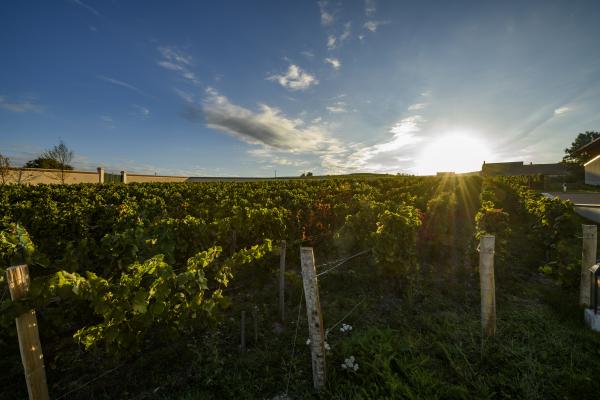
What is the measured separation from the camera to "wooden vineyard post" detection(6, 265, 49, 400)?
2.46 metres

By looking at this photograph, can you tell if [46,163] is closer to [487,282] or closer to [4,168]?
[4,168]

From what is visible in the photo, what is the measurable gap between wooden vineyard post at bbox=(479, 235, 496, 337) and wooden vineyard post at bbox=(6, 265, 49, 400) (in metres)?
5.32

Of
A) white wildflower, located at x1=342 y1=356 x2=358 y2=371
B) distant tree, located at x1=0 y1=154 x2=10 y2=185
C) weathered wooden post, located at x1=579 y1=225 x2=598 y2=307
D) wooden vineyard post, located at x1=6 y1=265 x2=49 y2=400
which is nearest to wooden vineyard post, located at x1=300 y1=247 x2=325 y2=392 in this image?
white wildflower, located at x1=342 y1=356 x2=358 y2=371

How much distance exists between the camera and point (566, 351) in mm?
3867

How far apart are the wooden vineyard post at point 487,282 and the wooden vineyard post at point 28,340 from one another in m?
5.32

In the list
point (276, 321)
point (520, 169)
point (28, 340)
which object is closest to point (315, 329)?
point (276, 321)

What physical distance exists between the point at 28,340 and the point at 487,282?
5.51m

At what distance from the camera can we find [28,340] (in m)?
2.51

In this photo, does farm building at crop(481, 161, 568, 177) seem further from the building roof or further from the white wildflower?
the white wildflower

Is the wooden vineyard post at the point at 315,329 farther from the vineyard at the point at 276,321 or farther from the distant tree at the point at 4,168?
the distant tree at the point at 4,168

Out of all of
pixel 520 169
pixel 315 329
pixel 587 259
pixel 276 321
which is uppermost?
pixel 520 169

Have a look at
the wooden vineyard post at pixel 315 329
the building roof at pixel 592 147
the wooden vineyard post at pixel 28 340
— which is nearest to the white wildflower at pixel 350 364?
the wooden vineyard post at pixel 315 329

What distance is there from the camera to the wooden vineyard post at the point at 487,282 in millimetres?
4023

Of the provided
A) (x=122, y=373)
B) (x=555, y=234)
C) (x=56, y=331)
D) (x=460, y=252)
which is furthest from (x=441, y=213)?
(x=56, y=331)
